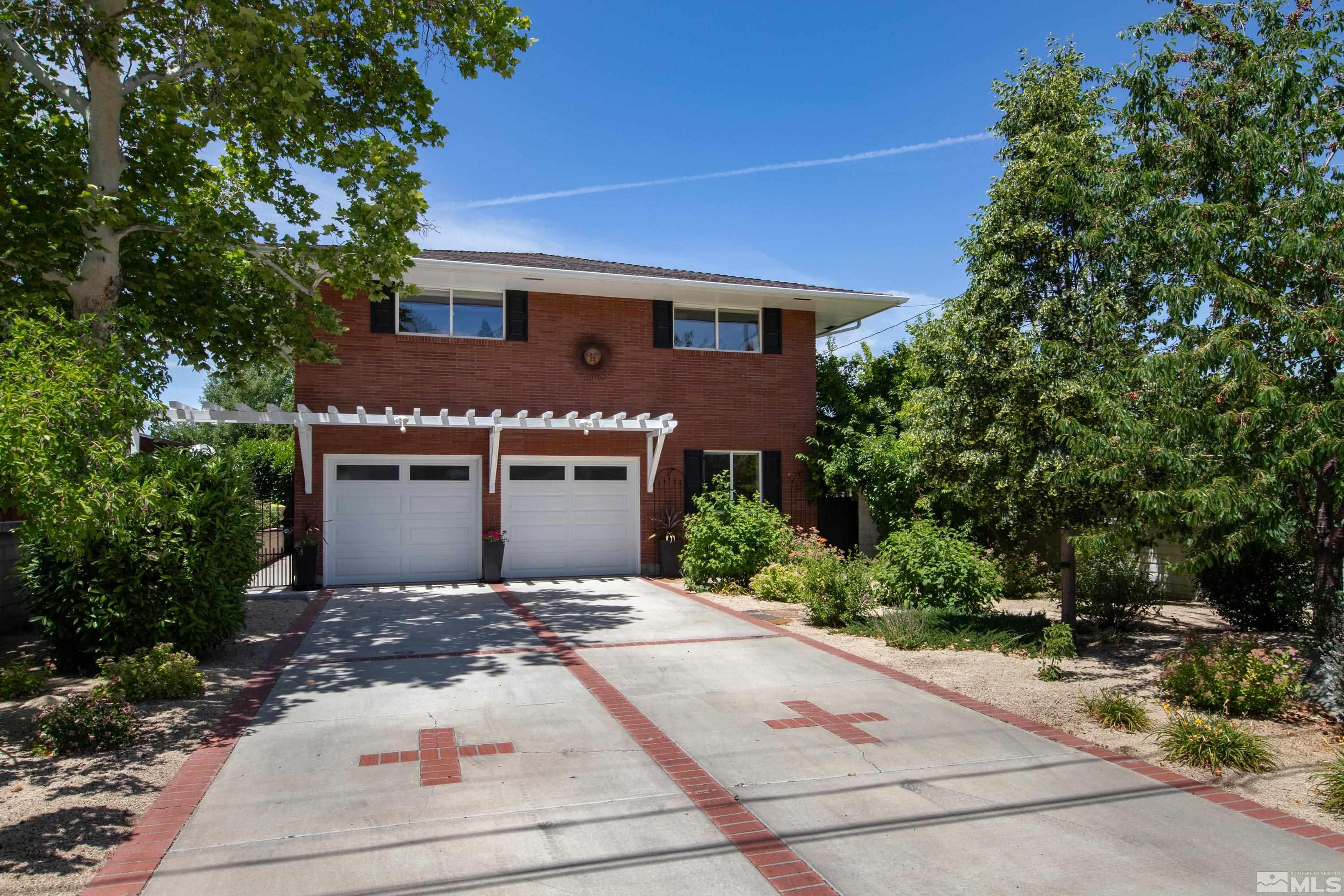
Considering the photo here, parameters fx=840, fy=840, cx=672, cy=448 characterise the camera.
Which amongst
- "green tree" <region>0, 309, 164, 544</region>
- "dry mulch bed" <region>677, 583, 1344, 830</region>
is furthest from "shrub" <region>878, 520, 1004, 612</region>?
"green tree" <region>0, 309, 164, 544</region>

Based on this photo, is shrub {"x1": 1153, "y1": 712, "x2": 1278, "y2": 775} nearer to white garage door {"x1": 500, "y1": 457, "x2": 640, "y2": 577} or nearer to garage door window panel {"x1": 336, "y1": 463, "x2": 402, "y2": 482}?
white garage door {"x1": 500, "y1": 457, "x2": 640, "y2": 577}

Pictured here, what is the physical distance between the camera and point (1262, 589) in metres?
9.84

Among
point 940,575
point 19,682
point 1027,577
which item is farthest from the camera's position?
point 1027,577

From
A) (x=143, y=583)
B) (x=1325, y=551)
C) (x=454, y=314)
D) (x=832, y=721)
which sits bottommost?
(x=832, y=721)

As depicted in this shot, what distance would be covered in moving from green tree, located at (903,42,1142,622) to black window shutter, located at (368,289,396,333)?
9.64 m

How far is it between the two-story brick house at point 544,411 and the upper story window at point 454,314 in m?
0.03

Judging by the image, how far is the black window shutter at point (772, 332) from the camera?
1684 centimetres

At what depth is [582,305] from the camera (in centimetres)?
1584

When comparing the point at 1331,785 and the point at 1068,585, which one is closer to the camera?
the point at 1331,785

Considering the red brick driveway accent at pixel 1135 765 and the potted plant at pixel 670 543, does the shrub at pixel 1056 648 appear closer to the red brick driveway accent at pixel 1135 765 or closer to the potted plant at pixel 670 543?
the red brick driveway accent at pixel 1135 765

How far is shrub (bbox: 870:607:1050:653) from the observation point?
924 centimetres

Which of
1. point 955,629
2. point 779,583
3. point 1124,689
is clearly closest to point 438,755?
point 1124,689

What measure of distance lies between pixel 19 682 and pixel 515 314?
9810 mm

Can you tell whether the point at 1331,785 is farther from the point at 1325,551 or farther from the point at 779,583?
the point at 779,583
